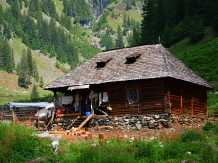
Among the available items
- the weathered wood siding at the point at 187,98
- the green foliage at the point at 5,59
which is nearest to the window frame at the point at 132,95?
the weathered wood siding at the point at 187,98

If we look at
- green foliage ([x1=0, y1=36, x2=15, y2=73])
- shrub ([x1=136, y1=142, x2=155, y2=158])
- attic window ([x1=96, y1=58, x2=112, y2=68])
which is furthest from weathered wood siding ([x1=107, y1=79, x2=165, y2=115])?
green foliage ([x1=0, y1=36, x2=15, y2=73])

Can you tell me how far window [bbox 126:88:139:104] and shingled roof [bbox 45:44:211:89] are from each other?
1134 millimetres

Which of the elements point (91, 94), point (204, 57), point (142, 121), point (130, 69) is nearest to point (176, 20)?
point (204, 57)

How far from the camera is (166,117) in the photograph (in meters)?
30.6

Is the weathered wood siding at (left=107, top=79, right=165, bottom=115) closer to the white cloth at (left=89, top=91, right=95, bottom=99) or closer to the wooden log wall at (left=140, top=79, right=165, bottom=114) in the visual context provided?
the wooden log wall at (left=140, top=79, right=165, bottom=114)

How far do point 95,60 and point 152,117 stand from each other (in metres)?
9.09

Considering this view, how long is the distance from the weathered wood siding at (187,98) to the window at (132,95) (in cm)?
256

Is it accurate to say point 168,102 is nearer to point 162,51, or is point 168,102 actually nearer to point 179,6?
point 162,51

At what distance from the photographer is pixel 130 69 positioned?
33.3 m

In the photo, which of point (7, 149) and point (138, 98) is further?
point (138, 98)

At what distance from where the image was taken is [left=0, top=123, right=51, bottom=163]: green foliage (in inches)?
925

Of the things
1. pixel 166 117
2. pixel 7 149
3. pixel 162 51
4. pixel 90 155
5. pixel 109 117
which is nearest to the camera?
pixel 90 155

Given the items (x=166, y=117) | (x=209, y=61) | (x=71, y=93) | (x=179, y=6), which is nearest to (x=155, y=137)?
(x=166, y=117)

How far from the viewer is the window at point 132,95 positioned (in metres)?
32.5
